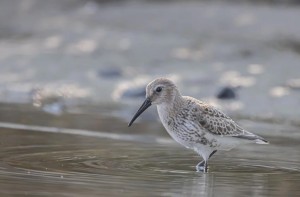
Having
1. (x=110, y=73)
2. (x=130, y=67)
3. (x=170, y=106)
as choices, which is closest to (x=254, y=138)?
(x=170, y=106)

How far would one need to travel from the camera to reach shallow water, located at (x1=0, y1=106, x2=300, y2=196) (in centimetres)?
899

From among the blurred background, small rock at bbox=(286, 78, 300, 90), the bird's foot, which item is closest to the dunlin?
the bird's foot

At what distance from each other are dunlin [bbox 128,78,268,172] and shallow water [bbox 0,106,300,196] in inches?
10.0

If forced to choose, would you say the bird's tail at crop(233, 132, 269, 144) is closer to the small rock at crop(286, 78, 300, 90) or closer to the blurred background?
the blurred background

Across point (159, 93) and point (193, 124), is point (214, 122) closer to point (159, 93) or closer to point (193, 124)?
point (193, 124)

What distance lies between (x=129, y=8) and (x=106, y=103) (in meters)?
6.10

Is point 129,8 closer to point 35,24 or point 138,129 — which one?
point 35,24

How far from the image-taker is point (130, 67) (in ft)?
60.6

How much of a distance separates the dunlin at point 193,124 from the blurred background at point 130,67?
1.17ft

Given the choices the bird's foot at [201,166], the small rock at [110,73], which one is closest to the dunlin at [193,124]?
the bird's foot at [201,166]

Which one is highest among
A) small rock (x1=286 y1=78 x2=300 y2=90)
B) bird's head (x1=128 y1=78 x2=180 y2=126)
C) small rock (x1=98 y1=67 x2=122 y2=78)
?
small rock (x1=98 y1=67 x2=122 y2=78)

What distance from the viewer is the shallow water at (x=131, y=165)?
354 inches

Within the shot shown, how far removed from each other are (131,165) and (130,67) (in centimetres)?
812

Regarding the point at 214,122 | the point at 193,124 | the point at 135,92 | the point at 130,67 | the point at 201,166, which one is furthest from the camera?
the point at 130,67
